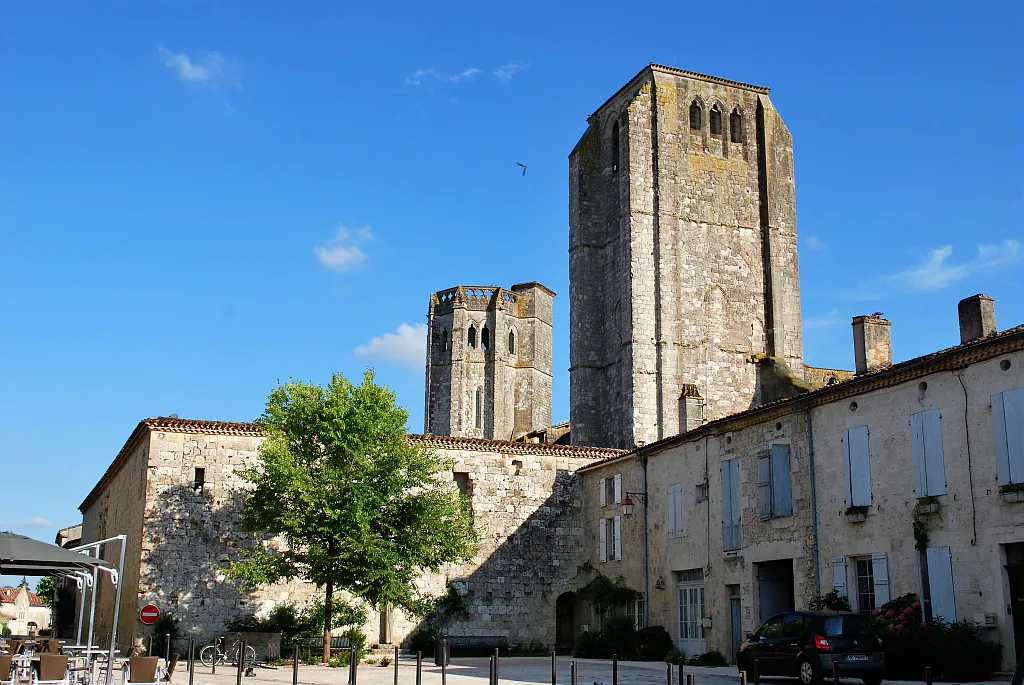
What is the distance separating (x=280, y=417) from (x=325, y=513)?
264 cm

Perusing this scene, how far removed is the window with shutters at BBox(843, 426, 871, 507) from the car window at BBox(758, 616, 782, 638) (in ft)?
10.9

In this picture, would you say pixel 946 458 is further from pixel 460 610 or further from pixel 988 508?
pixel 460 610

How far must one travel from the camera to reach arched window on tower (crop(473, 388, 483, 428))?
226 ft

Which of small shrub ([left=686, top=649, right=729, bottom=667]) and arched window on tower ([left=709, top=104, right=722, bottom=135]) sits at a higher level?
arched window on tower ([left=709, top=104, right=722, bottom=135])

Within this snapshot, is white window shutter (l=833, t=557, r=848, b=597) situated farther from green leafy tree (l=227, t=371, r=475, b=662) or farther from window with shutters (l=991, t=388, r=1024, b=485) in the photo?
green leafy tree (l=227, t=371, r=475, b=662)

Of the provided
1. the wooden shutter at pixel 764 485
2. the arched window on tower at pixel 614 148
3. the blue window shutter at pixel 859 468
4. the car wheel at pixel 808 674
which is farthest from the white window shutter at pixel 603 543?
the arched window on tower at pixel 614 148

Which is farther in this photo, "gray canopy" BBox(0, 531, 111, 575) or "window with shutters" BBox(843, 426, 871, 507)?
"window with shutters" BBox(843, 426, 871, 507)

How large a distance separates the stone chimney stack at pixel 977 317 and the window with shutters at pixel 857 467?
3526 mm

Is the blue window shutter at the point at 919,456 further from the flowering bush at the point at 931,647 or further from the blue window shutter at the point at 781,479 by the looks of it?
the blue window shutter at the point at 781,479

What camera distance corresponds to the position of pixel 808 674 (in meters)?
14.7

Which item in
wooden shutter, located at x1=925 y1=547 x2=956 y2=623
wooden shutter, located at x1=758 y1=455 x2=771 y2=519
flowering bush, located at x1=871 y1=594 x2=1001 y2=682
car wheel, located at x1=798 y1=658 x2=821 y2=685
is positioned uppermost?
wooden shutter, located at x1=758 y1=455 x2=771 y2=519

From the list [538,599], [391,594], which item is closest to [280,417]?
[391,594]

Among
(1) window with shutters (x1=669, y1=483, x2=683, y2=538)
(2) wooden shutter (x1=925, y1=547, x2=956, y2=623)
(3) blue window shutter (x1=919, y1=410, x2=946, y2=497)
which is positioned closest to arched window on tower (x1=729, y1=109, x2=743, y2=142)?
(1) window with shutters (x1=669, y1=483, x2=683, y2=538)

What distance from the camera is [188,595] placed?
24250 millimetres
